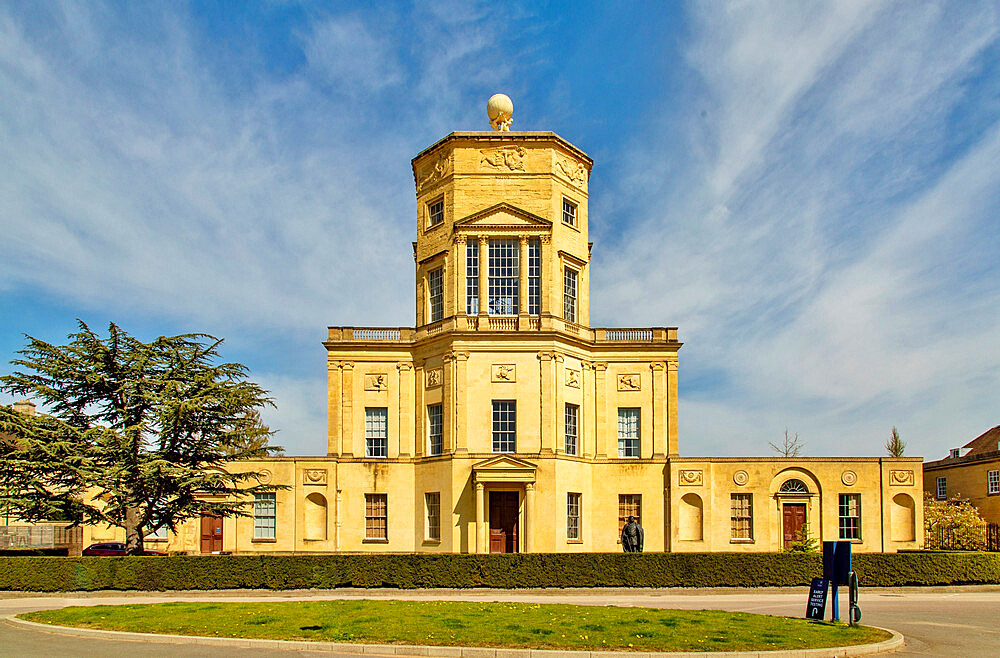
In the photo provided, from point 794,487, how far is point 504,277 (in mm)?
16744

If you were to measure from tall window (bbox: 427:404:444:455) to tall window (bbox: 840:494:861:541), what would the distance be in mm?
18958

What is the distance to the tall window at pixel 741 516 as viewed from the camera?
41469 millimetres

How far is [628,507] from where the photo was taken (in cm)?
4147

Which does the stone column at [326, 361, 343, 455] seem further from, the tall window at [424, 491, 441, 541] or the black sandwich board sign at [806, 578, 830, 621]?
the black sandwich board sign at [806, 578, 830, 621]

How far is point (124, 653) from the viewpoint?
16.1 metres

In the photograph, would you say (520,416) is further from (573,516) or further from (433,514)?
(433,514)

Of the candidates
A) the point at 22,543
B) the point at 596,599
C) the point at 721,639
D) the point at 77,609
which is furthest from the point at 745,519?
the point at 22,543

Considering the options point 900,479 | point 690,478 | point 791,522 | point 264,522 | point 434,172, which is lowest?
point 791,522

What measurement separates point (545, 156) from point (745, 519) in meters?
19.2

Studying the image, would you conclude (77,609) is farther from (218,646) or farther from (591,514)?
(591,514)

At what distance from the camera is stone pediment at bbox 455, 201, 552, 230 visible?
40.7 meters

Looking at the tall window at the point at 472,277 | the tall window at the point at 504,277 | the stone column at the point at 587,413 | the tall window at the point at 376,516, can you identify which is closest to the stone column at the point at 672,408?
the stone column at the point at 587,413

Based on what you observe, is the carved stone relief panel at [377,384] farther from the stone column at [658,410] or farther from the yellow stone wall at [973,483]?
the yellow stone wall at [973,483]

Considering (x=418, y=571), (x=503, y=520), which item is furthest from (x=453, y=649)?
(x=503, y=520)
